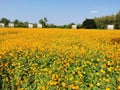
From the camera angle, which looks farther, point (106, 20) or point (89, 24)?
point (106, 20)

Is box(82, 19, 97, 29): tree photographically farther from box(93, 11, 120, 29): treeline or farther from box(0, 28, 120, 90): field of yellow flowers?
box(0, 28, 120, 90): field of yellow flowers

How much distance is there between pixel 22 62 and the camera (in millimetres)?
8812

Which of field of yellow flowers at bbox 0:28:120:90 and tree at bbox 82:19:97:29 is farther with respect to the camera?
tree at bbox 82:19:97:29

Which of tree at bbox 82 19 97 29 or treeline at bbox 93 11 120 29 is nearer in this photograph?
tree at bbox 82 19 97 29

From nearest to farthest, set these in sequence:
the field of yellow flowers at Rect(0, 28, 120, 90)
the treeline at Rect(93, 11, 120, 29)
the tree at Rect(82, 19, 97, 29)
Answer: the field of yellow flowers at Rect(0, 28, 120, 90), the tree at Rect(82, 19, 97, 29), the treeline at Rect(93, 11, 120, 29)

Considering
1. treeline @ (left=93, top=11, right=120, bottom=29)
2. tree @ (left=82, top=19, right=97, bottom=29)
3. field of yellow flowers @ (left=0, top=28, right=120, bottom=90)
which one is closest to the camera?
field of yellow flowers @ (left=0, top=28, right=120, bottom=90)

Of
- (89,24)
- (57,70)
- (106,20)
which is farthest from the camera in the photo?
(106,20)

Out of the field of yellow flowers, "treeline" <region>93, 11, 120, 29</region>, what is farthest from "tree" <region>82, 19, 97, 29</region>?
the field of yellow flowers

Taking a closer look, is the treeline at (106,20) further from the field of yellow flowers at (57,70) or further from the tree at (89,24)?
the field of yellow flowers at (57,70)

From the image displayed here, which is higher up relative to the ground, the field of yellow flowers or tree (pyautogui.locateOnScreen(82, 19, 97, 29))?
the field of yellow flowers

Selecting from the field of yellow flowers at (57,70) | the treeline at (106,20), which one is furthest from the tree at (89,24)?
the field of yellow flowers at (57,70)

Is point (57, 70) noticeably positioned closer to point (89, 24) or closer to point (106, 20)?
point (89, 24)

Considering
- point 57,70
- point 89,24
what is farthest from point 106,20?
point 57,70

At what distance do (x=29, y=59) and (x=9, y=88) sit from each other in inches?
47.5
